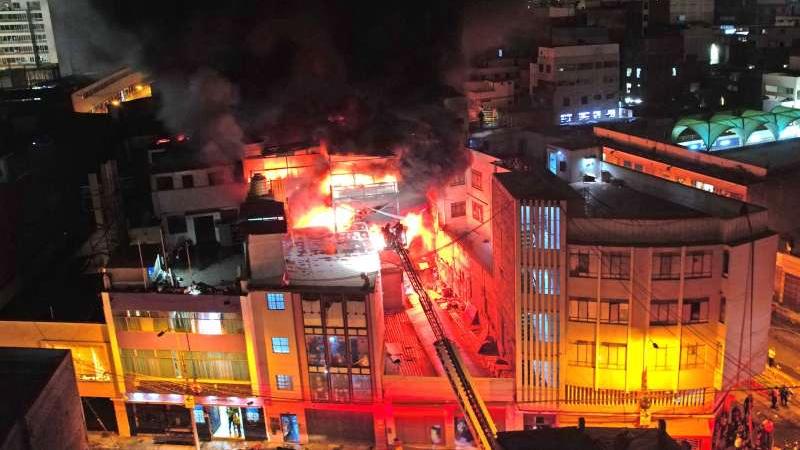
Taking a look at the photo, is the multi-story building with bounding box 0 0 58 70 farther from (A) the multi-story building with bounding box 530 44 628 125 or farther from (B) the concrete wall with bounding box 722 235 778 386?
A: (B) the concrete wall with bounding box 722 235 778 386

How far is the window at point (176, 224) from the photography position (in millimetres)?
31062

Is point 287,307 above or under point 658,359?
above

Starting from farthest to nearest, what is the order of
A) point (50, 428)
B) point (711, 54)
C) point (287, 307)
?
1. point (711, 54)
2. point (287, 307)
3. point (50, 428)

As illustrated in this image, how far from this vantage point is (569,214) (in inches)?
859


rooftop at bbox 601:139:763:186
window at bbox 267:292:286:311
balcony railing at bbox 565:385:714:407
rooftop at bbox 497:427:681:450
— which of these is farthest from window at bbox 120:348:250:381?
rooftop at bbox 601:139:763:186

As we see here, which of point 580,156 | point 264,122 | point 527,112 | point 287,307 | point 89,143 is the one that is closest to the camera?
point 287,307

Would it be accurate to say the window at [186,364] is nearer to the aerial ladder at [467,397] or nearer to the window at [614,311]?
the aerial ladder at [467,397]

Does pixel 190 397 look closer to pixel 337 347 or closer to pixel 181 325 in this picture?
pixel 181 325

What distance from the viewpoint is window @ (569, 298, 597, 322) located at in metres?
21.6

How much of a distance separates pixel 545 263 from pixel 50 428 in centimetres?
1452

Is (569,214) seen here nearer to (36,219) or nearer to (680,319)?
(680,319)

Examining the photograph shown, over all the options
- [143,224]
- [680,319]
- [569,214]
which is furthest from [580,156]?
[143,224]

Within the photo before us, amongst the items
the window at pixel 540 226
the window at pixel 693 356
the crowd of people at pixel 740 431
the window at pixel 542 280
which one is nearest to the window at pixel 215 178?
the window at pixel 540 226

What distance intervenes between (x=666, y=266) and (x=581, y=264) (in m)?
2.40
